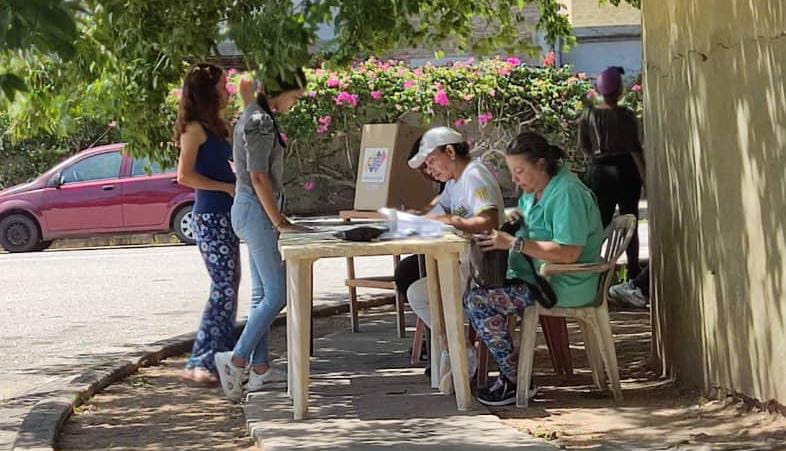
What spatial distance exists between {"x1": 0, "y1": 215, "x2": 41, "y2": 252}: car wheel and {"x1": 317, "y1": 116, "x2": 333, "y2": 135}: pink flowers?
5769 mm

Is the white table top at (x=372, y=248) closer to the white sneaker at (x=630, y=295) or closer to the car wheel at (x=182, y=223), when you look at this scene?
the white sneaker at (x=630, y=295)

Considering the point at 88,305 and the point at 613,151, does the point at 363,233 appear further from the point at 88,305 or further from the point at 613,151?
the point at 88,305

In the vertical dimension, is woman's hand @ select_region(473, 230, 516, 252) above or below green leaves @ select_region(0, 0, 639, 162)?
below

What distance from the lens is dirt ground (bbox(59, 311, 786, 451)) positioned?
6219 mm

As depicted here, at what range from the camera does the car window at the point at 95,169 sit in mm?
20578

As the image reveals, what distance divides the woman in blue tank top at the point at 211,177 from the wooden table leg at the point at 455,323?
1803mm

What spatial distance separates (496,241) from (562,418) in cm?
91

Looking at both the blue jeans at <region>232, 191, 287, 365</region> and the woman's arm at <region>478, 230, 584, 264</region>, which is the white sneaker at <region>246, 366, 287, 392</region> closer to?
the blue jeans at <region>232, 191, 287, 365</region>

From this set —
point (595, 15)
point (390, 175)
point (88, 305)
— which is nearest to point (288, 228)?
point (390, 175)

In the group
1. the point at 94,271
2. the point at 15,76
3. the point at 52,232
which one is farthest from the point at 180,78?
the point at 52,232

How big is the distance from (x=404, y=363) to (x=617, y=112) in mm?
3115

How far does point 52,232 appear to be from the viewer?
20.7 m

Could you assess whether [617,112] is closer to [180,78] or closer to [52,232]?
[180,78]

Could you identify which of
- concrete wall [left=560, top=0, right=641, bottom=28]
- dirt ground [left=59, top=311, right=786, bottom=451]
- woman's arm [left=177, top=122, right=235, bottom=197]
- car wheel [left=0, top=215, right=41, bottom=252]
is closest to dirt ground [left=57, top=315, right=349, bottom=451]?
dirt ground [left=59, top=311, right=786, bottom=451]
